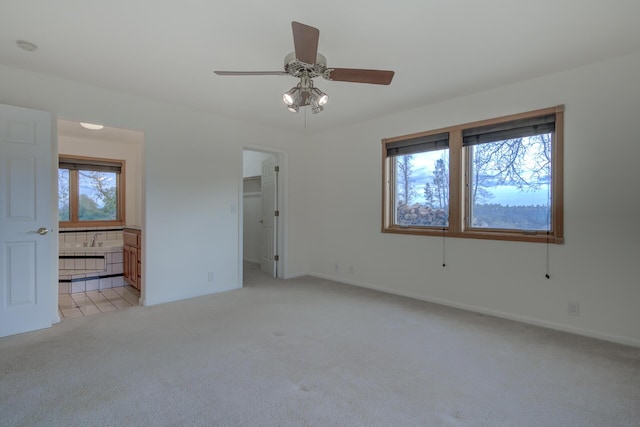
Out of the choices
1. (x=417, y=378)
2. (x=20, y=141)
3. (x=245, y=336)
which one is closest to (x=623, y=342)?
(x=417, y=378)

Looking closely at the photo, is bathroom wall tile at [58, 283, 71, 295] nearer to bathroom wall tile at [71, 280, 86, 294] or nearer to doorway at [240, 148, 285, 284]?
bathroom wall tile at [71, 280, 86, 294]

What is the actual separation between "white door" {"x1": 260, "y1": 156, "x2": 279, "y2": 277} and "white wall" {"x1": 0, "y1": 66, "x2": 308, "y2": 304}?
0.64m

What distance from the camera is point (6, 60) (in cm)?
281

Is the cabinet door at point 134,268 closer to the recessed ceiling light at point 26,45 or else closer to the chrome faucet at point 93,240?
the chrome faucet at point 93,240

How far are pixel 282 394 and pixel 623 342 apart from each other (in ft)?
9.39

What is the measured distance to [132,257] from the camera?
450 centimetres

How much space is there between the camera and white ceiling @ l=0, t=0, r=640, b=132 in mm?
2080

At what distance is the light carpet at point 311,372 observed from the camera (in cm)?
179

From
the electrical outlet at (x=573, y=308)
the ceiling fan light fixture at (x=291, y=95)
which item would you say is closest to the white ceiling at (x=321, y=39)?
the ceiling fan light fixture at (x=291, y=95)

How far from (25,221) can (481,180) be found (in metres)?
4.50

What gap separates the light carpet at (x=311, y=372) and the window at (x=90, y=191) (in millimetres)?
2969

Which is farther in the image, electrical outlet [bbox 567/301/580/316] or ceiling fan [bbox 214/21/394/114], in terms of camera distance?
electrical outlet [bbox 567/301/580/316]

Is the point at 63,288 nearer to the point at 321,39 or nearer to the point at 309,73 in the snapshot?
the point at 309,73

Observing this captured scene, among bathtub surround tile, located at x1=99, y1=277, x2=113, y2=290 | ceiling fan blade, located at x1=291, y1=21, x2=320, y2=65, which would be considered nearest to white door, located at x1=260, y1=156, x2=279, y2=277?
bathtub surround tile, located at x1=99, y1=277, x2=113, y2=290
